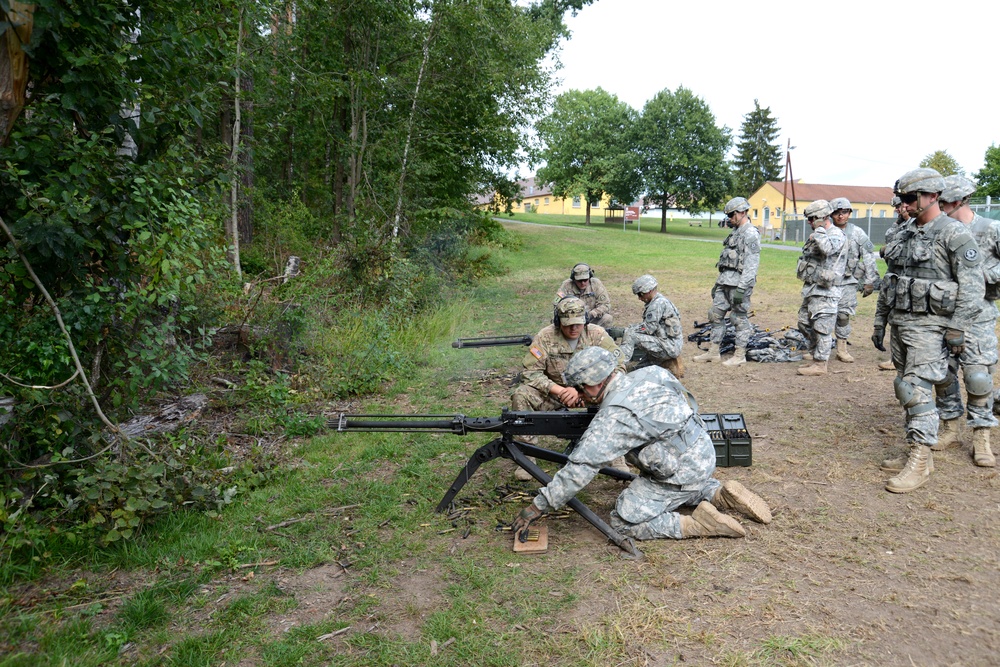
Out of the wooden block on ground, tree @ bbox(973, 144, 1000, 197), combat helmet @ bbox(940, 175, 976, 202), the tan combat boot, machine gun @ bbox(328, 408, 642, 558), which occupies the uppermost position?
tree @ bbox(973, 144, 1000, 197)

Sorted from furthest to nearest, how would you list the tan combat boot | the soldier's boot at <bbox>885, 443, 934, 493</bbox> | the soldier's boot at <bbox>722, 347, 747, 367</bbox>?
the tan combat boot
the soldier's boot at <bbox>722, 347, 747, 367</bbox>
the soldier's boot at <bbox>885, 443, 934, 493</bbox>

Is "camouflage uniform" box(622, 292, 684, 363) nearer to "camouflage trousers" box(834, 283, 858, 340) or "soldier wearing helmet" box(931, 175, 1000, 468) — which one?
"soldier wearing helmet" box(931, 175, 1000, 468)

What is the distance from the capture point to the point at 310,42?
13320mm

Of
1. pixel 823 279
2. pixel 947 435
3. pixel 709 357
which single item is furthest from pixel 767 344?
pixel 947 435

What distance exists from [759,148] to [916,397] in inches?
2847

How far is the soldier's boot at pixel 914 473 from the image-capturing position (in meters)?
4.80

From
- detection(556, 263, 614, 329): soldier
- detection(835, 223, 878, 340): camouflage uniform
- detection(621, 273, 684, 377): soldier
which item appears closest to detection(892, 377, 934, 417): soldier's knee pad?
detection(621, 273, 684, 377): soldier

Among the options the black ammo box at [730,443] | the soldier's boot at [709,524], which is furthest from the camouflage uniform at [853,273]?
the soldier's boot at [709,524]

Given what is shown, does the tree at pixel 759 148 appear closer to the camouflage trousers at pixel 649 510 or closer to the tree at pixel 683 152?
the tree at pixel 683 152

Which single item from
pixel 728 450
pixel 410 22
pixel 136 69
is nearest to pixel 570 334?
pixel 728 450

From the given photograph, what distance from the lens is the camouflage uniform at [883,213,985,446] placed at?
16.0 feet

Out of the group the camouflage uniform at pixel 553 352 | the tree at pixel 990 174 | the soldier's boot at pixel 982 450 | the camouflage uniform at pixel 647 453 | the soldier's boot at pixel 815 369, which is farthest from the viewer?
the tree at pixel 990 174

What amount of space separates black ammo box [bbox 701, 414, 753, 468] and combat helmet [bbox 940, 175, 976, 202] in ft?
8.23

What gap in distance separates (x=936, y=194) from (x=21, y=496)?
663cm
